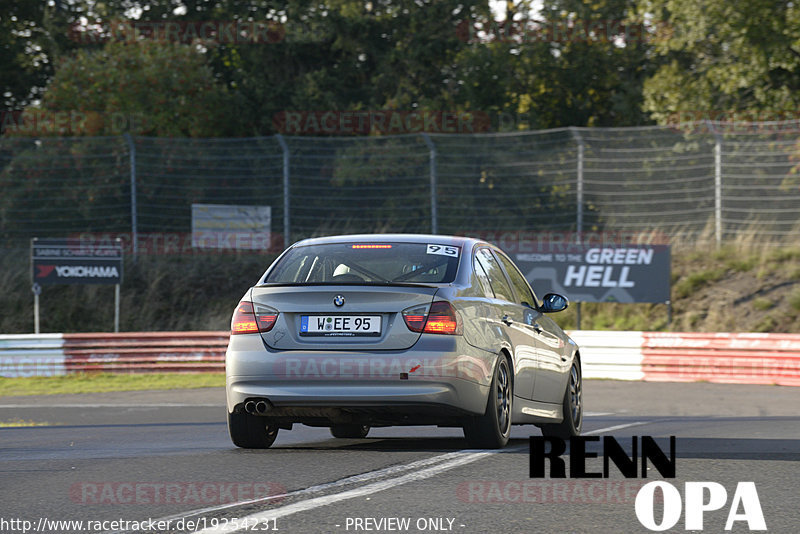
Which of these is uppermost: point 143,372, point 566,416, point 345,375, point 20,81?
point 20,81

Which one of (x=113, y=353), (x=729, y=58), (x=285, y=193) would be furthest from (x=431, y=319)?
(x=729, y=58)

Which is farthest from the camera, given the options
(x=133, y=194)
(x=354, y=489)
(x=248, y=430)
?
(x=133, y=194)

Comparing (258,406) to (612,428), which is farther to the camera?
(612,428)

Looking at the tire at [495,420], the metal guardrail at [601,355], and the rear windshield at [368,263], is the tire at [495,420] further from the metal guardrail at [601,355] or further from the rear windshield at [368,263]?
the metal guardrail at [601,355]

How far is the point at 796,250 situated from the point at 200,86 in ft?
53.5

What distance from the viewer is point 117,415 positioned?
48.0ft

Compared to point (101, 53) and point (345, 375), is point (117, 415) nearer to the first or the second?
point (345, 375)

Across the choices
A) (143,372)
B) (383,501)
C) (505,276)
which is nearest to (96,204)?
(143,372)

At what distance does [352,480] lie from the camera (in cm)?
747

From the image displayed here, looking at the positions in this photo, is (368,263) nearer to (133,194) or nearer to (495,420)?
(495,420)

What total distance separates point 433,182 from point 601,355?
6429mm

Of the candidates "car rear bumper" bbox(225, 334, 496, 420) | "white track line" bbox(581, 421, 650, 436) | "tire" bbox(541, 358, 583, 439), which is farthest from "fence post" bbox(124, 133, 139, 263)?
"car rear bumper" bbox(225, 334, 496, 420)

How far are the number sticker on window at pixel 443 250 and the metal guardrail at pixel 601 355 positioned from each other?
11848 mm

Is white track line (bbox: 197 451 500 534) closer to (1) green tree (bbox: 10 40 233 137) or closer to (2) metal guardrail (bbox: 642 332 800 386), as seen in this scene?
(2) metal guardrail (bbox: 642 332 800 386)
